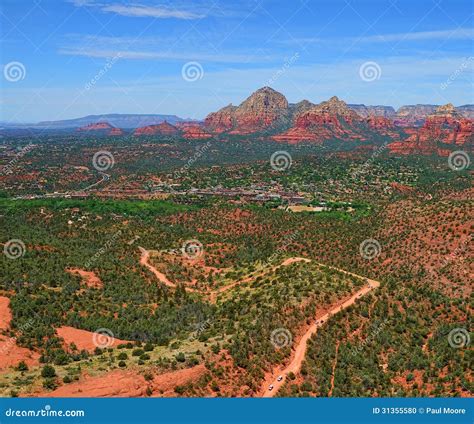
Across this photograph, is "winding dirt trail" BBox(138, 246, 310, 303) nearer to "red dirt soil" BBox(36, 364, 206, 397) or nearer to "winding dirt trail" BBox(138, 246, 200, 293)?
"winding dirt trail" BBox(138, 246, 200, 293)

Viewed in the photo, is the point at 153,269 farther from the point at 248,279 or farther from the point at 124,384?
the point at 124,384

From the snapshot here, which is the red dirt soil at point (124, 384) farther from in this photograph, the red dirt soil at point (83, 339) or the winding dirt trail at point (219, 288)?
the winding dirt trail at point (219, 288)

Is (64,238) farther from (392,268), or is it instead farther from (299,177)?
(299,177)

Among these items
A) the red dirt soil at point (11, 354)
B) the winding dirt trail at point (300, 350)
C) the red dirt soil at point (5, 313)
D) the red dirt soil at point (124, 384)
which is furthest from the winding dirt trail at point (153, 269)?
the red dirt soil at point (124, 384)

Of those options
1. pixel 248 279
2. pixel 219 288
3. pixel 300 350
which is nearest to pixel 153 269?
pixel 219 288

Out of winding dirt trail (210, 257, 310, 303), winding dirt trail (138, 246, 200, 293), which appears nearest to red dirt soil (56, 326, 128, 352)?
winding dirt trail (210, 257, 310, 303)

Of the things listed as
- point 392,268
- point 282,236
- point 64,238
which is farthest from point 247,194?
point 392,268
